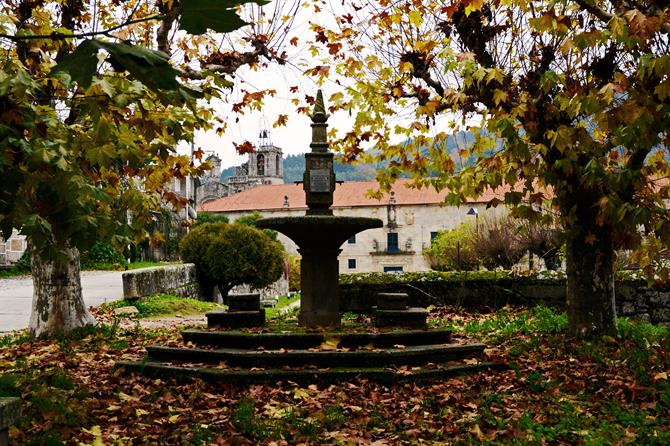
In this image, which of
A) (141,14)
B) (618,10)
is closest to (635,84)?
(618,10)

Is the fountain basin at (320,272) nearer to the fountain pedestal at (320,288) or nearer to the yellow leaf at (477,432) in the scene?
the fountain pedestal at (320,288)

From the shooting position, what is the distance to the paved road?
12117 mm

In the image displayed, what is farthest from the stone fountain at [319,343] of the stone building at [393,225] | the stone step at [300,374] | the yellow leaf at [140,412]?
the stone building at [393,225]

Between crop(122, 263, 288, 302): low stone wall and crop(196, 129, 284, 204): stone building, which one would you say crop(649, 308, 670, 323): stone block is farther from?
crop(196, 129, 284, 204): stone building

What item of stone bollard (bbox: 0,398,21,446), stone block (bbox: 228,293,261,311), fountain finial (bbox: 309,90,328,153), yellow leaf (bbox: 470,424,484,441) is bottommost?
yellow leaf (bbox: 470,424,484,441)

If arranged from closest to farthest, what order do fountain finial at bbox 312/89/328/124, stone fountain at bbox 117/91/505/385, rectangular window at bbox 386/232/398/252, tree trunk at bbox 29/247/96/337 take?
stone fountain at bbox 117/91/505/385, fountain finial at bbox 312/89/328/124, tree trunk at bbox 29/247/96/337, rectangular window at bbox 386/232/398/252

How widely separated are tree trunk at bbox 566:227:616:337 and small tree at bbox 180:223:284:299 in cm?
1239

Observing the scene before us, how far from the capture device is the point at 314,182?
8789mm

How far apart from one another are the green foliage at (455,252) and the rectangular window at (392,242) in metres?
14.3

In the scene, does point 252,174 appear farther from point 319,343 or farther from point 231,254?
point 319,343

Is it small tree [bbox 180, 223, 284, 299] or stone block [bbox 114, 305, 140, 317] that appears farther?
small tree [bbox 180, 223, 284, 299]

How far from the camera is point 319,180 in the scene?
28.8 ft

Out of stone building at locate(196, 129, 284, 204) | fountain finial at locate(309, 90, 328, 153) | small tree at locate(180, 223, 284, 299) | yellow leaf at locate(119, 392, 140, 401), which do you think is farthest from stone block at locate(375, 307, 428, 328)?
stone building at locate(196, 129, 284, 204)

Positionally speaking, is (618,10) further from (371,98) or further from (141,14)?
(141,14)
